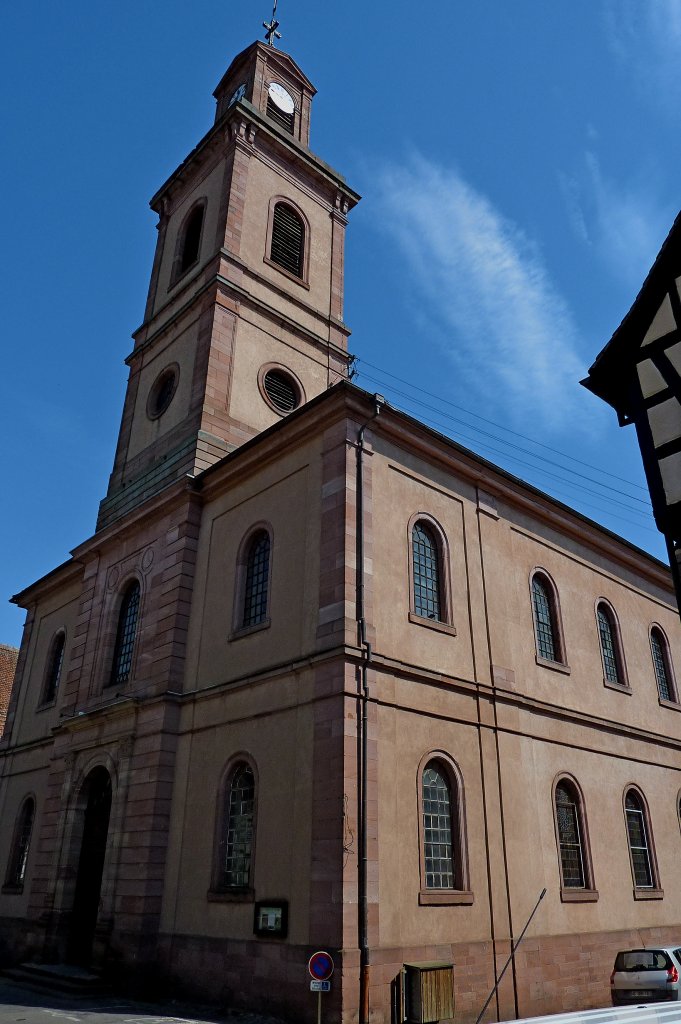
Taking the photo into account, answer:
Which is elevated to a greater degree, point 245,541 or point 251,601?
point 245,541

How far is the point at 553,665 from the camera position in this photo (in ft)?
58.4

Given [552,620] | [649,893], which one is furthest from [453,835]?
[649,893]

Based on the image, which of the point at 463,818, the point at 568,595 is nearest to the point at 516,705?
the point at 463,818

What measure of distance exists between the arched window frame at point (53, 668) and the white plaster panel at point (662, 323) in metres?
17.7

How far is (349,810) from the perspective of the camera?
39.7ft

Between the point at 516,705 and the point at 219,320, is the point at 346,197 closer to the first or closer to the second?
the point at 219,320

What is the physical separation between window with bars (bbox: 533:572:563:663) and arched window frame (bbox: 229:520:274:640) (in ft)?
21.1

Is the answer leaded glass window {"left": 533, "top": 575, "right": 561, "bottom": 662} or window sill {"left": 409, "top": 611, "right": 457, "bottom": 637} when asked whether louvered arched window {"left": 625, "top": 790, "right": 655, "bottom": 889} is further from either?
window sill {"left": 409, "top": 611, "right": 457, "bottom": 637}

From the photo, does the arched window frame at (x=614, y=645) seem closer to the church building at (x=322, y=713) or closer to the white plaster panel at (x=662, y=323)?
the church building at (x=322, y=713)

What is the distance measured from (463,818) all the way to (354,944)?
3327 mm

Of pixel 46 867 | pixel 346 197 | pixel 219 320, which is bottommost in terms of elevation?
pixel 46 867

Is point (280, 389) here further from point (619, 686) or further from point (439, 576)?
point (619, 686)

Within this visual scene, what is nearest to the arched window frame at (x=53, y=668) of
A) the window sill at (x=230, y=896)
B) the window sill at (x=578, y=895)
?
the window sill at (x=230, y=896)

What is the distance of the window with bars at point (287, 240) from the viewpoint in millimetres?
24234
